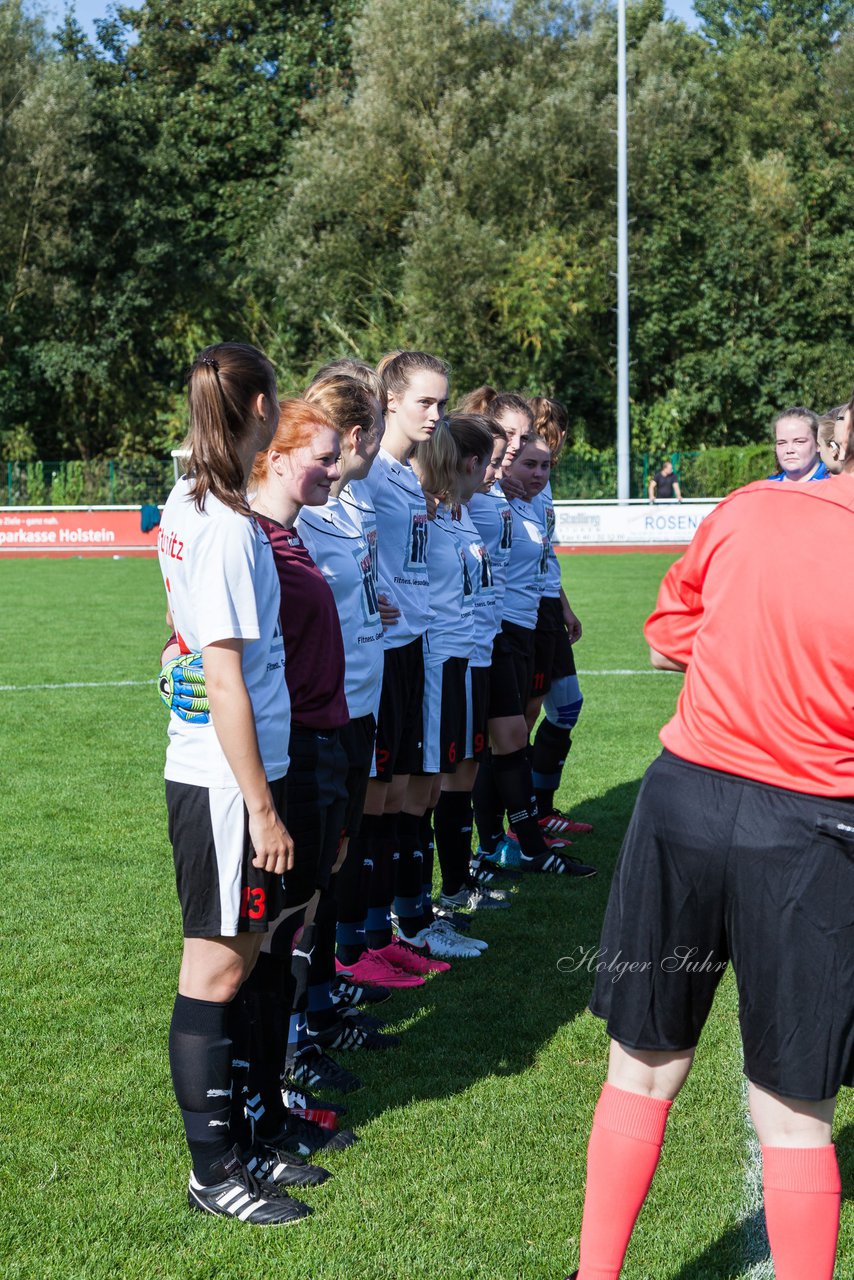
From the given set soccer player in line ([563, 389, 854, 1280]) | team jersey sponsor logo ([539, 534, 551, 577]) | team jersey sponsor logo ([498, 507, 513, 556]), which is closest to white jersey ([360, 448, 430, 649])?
team jersey sponsor logo ([498, 507, 513, 556])

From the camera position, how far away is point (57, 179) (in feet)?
117

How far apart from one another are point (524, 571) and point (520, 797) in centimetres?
107

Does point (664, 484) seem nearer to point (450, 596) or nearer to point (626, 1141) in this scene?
point (450, 596)

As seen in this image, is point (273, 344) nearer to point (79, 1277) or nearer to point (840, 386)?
point (840, 386)

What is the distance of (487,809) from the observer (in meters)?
6.31

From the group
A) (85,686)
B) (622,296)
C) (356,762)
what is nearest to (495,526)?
(356,762)

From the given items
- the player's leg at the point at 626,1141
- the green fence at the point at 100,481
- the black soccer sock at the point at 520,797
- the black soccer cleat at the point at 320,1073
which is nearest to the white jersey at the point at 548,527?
the black soccer sock at the point at 520,797

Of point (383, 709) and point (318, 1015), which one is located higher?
point (383, 709)

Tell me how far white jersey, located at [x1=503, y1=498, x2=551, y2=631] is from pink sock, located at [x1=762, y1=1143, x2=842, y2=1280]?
390 cm

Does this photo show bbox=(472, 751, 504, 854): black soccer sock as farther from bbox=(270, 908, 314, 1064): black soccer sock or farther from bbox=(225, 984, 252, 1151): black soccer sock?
bbox=(225, 984, 252, 1151): black soccer sock

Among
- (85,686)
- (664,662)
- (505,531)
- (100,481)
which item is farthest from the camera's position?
(100,481)

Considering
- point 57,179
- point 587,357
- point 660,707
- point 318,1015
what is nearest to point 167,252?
point 57,179

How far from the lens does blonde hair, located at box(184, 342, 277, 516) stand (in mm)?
2900

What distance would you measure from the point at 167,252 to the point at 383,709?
115 feet
